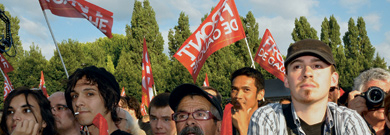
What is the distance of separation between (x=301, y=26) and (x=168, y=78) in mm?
12079

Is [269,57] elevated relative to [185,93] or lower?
elevated

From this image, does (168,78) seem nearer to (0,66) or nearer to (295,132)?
(0,66)

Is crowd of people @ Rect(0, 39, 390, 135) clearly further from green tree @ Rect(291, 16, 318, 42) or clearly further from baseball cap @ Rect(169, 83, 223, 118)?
green tree @ Rect(291, 16, 318, 42)

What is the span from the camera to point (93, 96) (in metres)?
3.25

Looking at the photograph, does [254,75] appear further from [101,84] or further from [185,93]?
[101,84]

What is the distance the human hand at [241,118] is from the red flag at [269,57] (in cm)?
426

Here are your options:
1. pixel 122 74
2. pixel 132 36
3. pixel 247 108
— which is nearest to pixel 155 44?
pixel 132 36

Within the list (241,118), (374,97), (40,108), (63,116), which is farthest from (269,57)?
(40,108)

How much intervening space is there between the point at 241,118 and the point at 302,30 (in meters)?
30.3

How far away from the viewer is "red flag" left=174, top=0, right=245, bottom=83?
21.5 ft

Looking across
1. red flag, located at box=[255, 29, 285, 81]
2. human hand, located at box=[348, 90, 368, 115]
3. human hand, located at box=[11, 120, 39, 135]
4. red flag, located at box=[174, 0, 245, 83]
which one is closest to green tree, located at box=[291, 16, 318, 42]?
red flag, located at box=[255, 29, 285, 81]

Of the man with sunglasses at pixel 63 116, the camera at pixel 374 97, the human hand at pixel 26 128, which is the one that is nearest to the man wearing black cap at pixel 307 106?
the camera at pixel 374 97

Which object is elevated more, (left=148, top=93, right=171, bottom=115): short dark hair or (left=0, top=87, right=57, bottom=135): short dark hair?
(left=148, top=93, right=171, bottom=115): short dark hair

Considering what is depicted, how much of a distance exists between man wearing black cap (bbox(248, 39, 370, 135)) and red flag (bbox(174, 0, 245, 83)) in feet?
13.8
